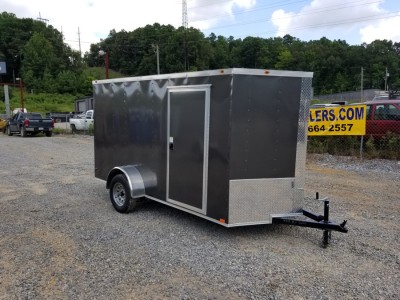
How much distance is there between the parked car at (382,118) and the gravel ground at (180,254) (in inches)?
192

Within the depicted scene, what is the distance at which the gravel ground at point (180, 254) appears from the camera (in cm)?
393

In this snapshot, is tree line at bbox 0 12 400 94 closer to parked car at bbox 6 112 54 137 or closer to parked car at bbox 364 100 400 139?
parked car at bbox 6 112 54 137

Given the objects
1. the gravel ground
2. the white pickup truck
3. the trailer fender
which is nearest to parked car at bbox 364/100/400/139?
the gravel ground

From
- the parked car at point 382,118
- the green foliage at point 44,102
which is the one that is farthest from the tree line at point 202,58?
the parked car at point 382,118

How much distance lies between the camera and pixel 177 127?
5.80 metres

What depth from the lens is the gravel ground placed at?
3.93 m

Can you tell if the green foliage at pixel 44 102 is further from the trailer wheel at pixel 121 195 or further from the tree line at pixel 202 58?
the trailer wheel at pixel 121 195

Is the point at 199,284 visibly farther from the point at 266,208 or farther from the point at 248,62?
the point at 248,62

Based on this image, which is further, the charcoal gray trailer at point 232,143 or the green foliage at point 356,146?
the green foliage at point 356,146

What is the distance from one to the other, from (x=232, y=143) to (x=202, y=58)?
267 ft

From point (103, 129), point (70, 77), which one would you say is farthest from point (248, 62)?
point (103, 129)

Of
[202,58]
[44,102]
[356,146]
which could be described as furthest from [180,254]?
[44,102]

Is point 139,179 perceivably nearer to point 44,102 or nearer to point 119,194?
point 119,194

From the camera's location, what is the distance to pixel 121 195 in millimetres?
6926
